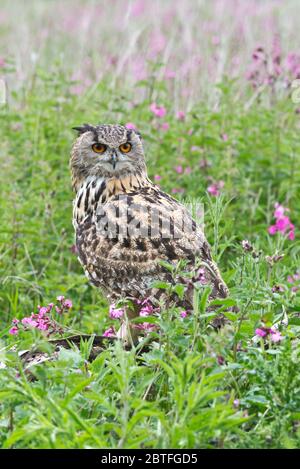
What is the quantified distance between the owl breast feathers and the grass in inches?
8.5

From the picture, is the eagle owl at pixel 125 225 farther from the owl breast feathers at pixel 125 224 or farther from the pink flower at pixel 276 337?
the pink flower at pixel 276 337

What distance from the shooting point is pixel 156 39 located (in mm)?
11164

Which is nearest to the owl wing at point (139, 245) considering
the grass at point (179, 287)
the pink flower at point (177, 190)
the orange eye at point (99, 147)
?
the grass at point (179, 287)

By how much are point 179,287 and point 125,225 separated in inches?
55.4

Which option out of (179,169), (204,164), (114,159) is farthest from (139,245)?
(204,164)

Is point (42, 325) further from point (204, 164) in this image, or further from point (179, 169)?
point (204, 164)

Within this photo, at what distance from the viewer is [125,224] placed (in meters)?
5.37

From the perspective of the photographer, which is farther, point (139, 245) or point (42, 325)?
point (139, 245)

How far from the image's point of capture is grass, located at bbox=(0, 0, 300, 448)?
358 centimetres

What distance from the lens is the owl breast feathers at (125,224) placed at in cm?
522

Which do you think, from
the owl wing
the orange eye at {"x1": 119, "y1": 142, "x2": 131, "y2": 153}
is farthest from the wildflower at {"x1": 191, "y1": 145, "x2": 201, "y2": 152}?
the owl wing

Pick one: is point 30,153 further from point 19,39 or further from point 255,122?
point 19,39

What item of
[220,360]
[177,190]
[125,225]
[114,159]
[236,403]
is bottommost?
[236,403]

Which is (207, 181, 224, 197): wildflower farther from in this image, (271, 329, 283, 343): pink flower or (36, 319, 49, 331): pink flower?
(271, 329, 283, 343): pink flower
